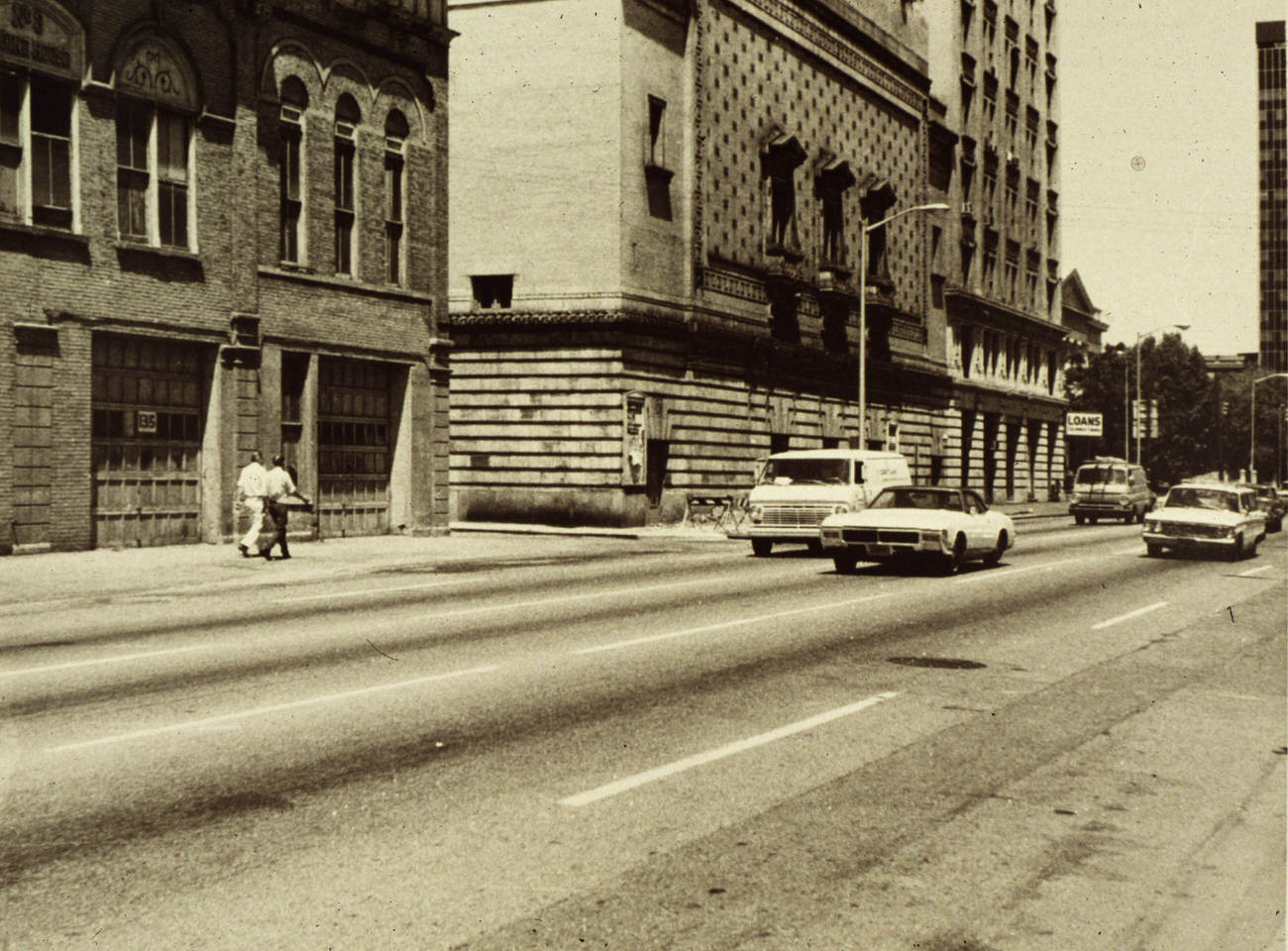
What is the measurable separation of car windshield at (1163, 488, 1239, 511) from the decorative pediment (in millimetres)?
21437

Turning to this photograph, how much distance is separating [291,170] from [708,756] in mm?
23179

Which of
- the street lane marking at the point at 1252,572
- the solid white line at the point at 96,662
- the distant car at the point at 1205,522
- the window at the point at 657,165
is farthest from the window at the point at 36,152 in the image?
the distant car at the point at 1205,522

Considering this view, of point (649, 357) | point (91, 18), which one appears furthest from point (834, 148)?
point (91, 18)

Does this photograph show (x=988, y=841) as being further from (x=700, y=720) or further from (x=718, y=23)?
(x=718, y=23)

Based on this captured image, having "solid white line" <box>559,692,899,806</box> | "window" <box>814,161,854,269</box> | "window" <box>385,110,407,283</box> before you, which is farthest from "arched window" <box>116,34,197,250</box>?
"window" <box>814,161,854,269</box>

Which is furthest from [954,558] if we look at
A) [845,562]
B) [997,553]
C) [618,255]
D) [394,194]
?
[618,255]

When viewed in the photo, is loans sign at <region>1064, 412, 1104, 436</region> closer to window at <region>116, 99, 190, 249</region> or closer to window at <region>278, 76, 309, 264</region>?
window at <region>278, 76, 309, 264</region>

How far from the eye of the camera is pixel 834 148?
52.9 meters

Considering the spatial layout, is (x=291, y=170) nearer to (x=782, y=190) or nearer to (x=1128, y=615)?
(x=1128, y=615)

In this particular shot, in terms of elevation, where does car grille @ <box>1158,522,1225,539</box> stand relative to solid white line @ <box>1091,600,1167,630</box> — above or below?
above

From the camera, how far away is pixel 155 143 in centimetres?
2509

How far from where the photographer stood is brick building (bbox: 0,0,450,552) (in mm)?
22969

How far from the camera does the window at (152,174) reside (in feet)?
80.6

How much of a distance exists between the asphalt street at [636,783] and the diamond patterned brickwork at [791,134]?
31.0 meters
